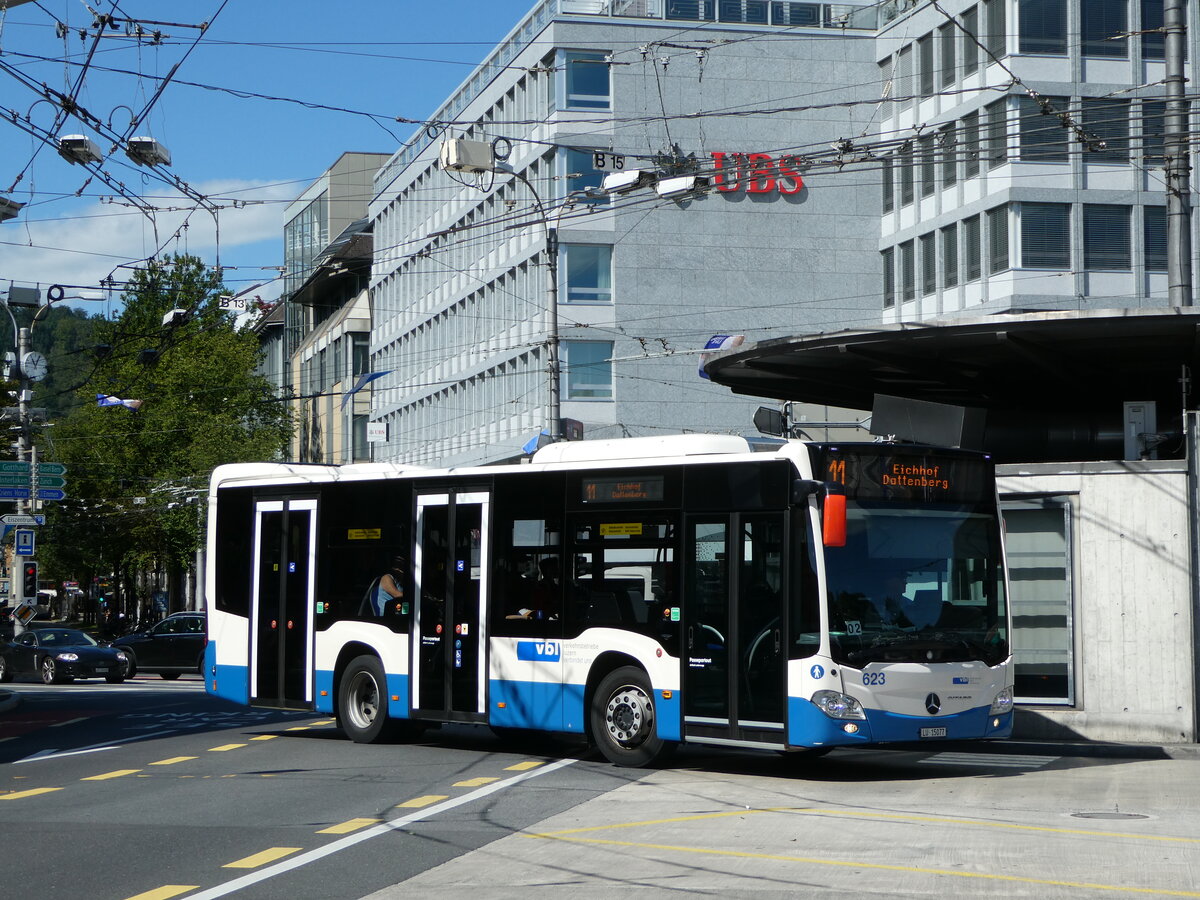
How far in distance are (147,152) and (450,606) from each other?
309 inches

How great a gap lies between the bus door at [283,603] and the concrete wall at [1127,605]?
26.3ft

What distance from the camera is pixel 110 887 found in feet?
31.0

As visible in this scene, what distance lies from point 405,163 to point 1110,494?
52977mm

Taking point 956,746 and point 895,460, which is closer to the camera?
point 895,460

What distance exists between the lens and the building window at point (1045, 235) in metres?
43.0

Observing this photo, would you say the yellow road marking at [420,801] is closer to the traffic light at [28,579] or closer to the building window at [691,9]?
the traffic light at [28,579]

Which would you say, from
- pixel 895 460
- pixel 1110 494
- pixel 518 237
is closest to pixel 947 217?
pixel 518 237

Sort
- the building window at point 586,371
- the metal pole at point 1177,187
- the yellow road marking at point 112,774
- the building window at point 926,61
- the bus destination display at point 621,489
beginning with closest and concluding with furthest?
the yellow road marking at point 112,774 → the bus destination display at point 621,489 → the metal pole at point 1177,187 → the building window at point 926,61 → the building window at point 586,371

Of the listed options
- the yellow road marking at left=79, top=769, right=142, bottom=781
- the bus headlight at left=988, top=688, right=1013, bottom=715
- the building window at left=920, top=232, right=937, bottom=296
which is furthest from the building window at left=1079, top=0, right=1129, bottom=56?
the yellow road marking at left=79, top=769, right=142, bottom=781

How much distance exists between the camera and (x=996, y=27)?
43562mm

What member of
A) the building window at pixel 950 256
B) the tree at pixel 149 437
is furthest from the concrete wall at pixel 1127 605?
the tree at pixel 149 437

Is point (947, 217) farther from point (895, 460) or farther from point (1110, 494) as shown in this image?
point (895, 460)

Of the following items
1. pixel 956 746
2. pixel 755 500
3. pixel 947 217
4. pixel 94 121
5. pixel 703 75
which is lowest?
pixel 956 746

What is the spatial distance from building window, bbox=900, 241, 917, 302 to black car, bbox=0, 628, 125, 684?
24.5 m
